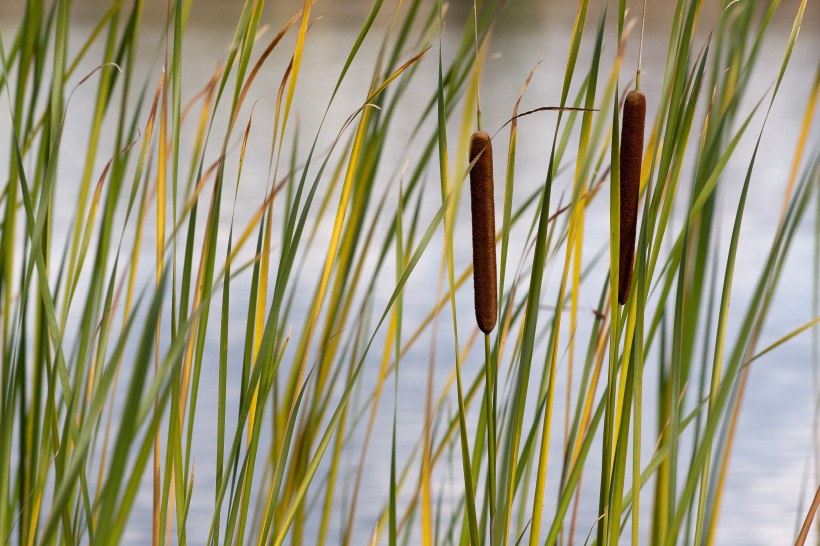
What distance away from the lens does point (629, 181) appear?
33 centimetres

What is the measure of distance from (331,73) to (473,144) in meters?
4.47

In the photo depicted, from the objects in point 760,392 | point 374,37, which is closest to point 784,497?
point 760,392

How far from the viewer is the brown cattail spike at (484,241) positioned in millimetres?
323

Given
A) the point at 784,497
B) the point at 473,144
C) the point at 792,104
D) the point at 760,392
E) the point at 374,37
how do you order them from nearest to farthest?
the point at 473,144, the point at 784,497, the point at 760,392, the point at 792,104, the point at 374,37

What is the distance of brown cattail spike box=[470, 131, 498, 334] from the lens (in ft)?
1.06

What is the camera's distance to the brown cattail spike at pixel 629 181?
1.05ft

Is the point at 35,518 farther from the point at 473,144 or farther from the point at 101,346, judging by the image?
the point at 473,144

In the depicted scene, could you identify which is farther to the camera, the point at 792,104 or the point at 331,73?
the point at 331,73

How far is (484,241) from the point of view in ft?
1.07

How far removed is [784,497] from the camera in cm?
118

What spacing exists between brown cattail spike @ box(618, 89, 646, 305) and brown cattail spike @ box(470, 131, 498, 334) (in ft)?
0.14

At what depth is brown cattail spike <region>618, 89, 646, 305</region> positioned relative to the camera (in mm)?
321

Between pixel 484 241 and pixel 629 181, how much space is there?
53 millimetres

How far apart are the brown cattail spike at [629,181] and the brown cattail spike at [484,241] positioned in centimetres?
4
